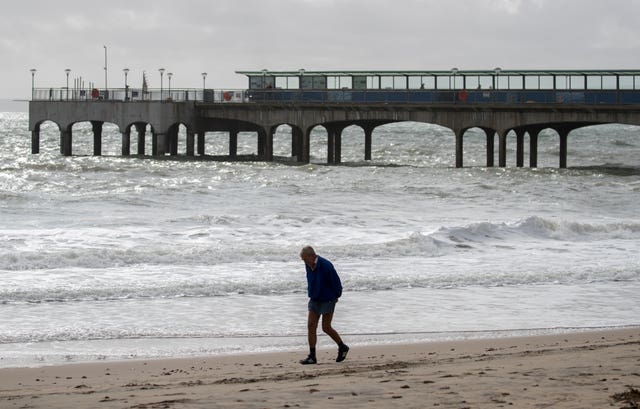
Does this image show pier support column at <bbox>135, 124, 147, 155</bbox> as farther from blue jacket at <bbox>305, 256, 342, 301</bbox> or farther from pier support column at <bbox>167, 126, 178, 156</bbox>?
blue jacket at <bbox>305, 256, 342, 301</bbox>

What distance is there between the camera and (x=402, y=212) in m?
40.7

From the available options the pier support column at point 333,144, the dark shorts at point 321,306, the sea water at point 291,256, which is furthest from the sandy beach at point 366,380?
the pier support column at point 333,144

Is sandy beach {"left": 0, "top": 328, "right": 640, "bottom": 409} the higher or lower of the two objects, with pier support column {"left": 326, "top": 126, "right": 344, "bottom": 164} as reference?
lower

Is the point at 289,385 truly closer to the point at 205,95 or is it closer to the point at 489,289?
the point at 489,289

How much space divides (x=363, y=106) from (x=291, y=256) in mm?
31788

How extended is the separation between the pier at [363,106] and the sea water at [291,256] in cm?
287

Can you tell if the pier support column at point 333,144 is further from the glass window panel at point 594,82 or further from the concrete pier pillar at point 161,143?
the glass window panel at point 594,82

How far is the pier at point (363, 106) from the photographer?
54.7 meters

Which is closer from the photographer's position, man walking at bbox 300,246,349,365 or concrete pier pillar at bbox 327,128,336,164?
man walking at bbox 300,246,349,365

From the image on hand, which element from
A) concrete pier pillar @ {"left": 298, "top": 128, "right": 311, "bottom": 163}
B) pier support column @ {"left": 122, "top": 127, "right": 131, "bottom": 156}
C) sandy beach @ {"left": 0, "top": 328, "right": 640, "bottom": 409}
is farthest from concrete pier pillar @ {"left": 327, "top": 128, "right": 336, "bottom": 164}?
sandy beach @ {"left": 0, "top": 328, "right": 640, "bottom": 409}

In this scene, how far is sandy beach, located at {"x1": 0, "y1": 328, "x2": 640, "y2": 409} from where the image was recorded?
1133 centimetres

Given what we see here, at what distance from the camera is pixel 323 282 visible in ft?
48.1

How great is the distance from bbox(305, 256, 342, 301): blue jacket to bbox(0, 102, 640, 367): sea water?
5.74 feet

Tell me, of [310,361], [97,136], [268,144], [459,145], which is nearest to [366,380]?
[310,361]
